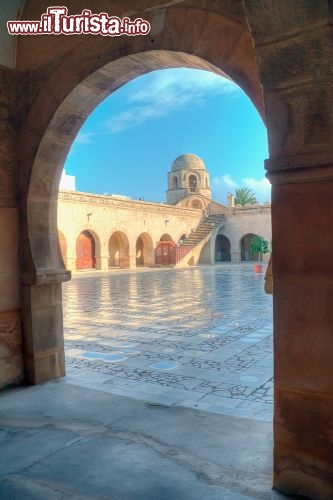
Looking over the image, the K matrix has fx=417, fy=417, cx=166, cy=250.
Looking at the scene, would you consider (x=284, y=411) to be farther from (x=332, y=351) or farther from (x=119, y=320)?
(x=119, y=320)

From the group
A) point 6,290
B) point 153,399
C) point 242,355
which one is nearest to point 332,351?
point 153,399

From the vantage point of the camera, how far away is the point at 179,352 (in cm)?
598

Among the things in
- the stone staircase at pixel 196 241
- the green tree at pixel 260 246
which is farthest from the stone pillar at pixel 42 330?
the green tree at pixel 260 246

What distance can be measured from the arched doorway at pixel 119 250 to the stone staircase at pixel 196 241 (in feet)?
13.5

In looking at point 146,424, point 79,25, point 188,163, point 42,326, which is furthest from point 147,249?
point 146,424

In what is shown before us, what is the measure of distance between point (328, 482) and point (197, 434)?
111 cm

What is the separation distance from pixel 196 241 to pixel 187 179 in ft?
50.7

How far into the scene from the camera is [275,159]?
216 cm

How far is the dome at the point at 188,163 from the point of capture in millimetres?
49031

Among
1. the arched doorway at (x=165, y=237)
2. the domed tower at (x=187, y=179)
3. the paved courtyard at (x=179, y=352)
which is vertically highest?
the domed tower at (x=187, y=179)

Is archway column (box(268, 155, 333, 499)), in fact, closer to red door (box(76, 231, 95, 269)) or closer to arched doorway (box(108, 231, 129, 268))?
red door (box(76, 231, 95, 269))

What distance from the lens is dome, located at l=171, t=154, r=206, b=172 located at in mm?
49031

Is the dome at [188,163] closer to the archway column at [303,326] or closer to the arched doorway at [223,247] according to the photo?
the arched doorway at [223,247]

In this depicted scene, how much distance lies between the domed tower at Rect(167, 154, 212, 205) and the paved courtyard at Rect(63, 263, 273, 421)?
1488 inches
